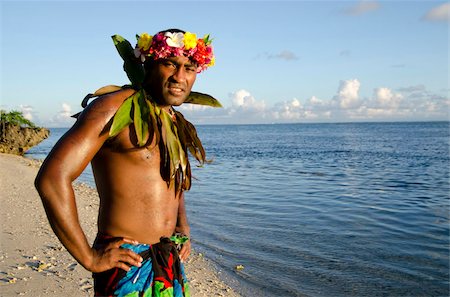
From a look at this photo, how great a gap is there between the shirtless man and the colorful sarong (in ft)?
0.04

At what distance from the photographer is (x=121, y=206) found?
2.62 m

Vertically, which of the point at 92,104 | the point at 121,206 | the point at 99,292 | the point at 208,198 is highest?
the point at 92,104

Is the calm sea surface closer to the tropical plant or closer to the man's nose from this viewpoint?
the man's nose

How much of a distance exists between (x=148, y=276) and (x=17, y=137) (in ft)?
92.9

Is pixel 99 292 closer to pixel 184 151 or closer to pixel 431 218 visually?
pixel 184 151

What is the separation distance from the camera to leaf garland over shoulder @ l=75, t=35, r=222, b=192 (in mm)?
2535

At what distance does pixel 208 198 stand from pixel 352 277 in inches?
332

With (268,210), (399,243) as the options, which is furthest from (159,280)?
(268,210)

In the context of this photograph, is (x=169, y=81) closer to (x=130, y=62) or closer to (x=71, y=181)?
(x=130, y=62)

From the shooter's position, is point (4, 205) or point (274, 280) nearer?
point (274, 280)

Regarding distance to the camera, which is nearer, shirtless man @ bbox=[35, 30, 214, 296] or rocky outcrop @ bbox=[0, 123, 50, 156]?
shirtless man @ bbox=[35, 30, 214, 296]

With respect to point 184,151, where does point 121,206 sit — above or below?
below

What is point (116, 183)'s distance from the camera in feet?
8.50

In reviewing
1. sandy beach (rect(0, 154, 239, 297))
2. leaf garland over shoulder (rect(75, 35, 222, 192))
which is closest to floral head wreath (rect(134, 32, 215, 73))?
leaf garland over shoulder (rect(75, 35, 222, 192))
